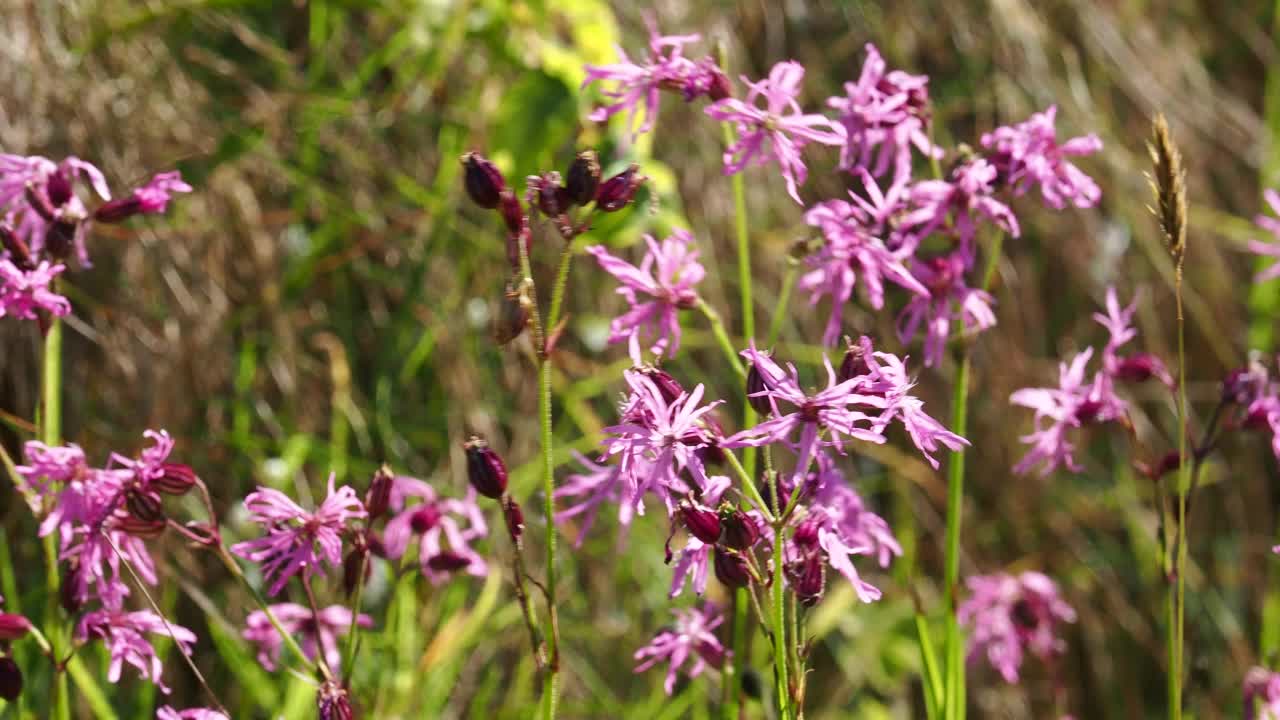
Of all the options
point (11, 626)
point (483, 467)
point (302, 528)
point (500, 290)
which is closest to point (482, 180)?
point (483, 467)

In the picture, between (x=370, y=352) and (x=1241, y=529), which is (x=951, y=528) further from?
(x=1241, y=529)

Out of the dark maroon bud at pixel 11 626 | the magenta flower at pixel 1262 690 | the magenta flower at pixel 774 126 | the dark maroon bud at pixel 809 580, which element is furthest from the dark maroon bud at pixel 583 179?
the magenta flower at pixel 1262 690

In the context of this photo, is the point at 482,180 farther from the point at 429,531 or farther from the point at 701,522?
the point at 429,531

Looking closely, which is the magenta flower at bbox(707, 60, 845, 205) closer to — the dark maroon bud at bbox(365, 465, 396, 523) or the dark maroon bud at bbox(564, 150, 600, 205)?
the dark maroon bud at bbox(564, 150, 600, 205)

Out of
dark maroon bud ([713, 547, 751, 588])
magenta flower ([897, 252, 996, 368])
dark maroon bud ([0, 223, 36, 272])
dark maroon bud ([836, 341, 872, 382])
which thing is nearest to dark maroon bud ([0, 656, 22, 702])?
dark maroon bud ([0, 223, 36, 272])

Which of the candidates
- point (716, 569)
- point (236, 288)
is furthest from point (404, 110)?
point (716, 569)

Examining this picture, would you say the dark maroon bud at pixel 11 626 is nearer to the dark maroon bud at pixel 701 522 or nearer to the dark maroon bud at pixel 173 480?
the dark maroon bud at pixel 173 480
